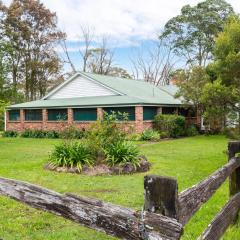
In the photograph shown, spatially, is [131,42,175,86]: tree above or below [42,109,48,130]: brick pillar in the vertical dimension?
above

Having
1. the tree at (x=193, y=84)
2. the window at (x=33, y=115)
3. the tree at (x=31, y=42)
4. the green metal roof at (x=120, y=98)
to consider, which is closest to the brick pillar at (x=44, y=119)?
the green metal roof at (x=120, y=98)

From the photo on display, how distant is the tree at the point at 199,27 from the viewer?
45.6 m

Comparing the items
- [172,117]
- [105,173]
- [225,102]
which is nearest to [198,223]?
[105,173]

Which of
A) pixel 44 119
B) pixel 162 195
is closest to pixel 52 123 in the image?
pixel 44 119

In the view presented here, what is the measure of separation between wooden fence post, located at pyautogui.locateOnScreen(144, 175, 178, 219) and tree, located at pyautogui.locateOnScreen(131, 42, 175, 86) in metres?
51.7

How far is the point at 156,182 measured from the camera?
2.11 meters

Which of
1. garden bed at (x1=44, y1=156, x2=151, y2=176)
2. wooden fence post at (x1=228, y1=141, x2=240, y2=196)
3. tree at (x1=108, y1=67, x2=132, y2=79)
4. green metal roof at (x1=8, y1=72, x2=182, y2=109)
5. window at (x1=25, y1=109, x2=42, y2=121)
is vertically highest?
tree at (x1=108, y1=67, x2=132, y2=79)

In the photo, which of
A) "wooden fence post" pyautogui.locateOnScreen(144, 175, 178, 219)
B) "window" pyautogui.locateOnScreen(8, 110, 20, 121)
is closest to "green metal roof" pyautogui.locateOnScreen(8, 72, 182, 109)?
"window" pyautogui.locateOnScreen(8, 110, 20, 121)

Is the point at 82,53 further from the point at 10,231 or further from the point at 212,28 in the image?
the point at 10,231

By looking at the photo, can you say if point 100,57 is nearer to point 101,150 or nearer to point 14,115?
point 14,115

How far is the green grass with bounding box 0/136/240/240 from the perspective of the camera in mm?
5395

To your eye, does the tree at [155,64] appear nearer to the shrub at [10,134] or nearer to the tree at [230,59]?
the shrub at [10,134]

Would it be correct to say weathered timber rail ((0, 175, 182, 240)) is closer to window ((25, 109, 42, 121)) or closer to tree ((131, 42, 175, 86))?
window ((25, 109, 42, 121))

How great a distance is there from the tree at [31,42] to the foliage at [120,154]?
120 ft
